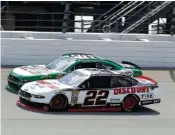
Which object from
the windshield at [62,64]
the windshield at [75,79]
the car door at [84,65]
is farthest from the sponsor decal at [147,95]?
the windshield at [62,64]

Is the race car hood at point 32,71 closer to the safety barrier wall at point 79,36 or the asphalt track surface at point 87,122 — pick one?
the asphalt track surface at point 87,122

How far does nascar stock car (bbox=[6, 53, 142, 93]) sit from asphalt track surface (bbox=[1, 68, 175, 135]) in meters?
0.80

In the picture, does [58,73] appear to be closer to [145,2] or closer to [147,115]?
[147,115]

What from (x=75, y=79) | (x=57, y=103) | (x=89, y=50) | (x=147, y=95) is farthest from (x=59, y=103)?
(x=89, y=50)

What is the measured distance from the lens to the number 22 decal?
42.3 ft

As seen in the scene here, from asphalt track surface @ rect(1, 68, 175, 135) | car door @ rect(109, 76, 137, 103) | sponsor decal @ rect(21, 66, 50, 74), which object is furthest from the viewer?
sponsor decal @ rect(21, 66, 50, 74)

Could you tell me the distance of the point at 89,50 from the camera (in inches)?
891

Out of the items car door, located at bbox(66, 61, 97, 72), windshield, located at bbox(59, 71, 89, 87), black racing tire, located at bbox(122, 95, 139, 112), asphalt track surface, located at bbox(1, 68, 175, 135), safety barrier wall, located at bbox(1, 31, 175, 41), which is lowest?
asphalt track surface, located at bbox(1, 68, 175, 135)

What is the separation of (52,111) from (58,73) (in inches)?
114

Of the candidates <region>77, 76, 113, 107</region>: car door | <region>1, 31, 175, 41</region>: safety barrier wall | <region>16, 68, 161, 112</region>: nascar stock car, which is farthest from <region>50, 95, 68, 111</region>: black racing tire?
<region>1, 31, 175, 41</region>: safety barrier wall

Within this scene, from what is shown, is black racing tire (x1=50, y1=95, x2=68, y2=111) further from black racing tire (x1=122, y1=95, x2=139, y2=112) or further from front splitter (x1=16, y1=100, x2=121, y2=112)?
black racing tire (x1=122, y1=95, x2=139, y2=112)

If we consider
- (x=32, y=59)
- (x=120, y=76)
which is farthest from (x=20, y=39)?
(x=120, y=76)

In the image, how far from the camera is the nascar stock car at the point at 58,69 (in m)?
14.9

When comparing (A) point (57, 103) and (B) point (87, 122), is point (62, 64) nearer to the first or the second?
(A) point (57, 103)
